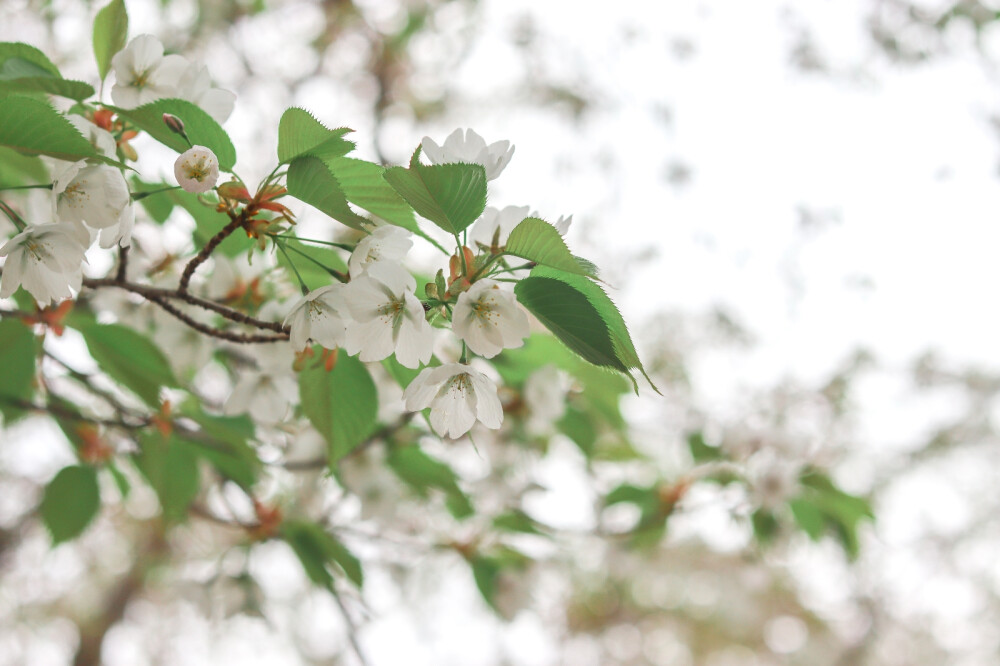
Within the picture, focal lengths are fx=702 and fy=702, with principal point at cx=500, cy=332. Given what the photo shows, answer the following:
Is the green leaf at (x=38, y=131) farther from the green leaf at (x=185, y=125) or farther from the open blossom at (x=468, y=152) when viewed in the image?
the open blossom at (x=468, y=152)

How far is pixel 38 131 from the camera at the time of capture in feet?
2.05

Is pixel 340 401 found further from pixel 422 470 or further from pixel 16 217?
pixel 422 470

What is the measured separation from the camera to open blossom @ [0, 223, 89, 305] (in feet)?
2.25

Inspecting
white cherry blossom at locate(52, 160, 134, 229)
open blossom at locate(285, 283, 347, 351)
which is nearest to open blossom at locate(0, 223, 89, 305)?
white cherry blossom at locate(52, 160, 134, 229)

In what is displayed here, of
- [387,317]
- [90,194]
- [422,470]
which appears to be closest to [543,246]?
[387,317]

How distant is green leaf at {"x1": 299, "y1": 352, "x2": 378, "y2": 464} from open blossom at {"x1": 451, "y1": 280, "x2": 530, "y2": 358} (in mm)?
282

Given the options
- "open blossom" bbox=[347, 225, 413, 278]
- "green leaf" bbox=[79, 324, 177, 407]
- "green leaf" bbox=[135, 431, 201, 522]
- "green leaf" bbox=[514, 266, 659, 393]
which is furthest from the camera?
"green leaf" bbox=[135, 431, 201, 522]

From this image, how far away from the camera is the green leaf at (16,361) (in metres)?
1.03

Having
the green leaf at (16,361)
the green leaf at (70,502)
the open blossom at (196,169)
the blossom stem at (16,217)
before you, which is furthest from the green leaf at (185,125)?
the green leaf at (70,502)

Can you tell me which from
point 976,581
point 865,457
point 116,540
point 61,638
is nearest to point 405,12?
point 116,540

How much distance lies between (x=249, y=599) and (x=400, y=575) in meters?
0.68

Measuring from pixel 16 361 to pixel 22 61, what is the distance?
50 cm

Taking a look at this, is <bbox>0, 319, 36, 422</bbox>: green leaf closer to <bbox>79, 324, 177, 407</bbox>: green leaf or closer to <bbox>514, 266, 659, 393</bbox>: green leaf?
<bbox>79, 324, 177, 407</bbox>: green leaf

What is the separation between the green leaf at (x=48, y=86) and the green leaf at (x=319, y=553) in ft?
2.71
